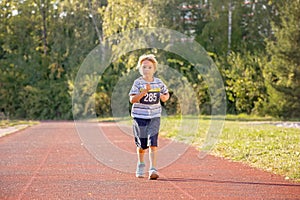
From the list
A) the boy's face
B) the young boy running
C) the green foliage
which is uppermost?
the boy's face

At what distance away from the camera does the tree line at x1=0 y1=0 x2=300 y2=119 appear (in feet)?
120

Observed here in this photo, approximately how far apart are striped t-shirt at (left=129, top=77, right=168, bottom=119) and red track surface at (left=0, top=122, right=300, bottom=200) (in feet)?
3.26

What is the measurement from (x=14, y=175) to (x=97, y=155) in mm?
4164

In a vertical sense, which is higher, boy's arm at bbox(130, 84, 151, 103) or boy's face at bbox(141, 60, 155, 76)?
boy's face at bbox(141, 60, 155, 76)

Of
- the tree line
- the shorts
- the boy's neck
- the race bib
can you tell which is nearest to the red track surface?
the shorts

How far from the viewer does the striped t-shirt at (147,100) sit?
9961mm

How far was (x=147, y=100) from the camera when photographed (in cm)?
999

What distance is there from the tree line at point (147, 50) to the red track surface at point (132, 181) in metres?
21.7

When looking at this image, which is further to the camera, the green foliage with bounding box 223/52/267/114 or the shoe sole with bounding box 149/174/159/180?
the green foliage with bounding box 223/52/267/114

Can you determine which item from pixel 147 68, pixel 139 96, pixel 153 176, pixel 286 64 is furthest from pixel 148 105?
pixel 286 64

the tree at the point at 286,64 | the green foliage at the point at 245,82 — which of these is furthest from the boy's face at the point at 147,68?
the green foliage at the point at 245,82

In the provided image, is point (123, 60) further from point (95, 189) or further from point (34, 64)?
point (95, 189)

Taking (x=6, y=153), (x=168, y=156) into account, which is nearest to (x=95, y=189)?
(x=168, y=156)

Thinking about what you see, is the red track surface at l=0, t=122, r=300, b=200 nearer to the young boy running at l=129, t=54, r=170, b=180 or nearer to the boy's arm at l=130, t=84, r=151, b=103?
the young boy running at l=129, t=54, r=170, b=180
